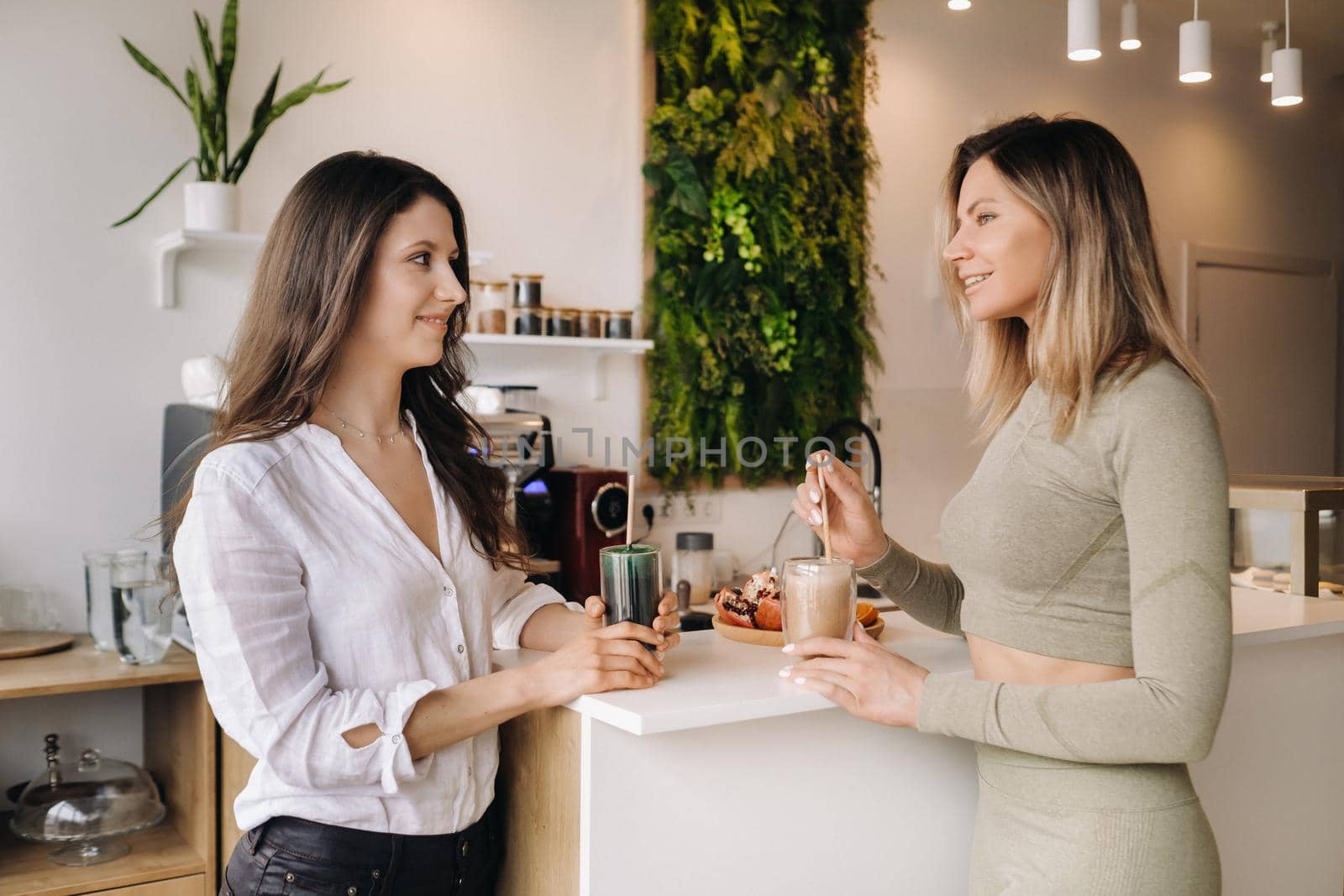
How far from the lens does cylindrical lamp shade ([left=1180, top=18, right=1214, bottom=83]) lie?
3.12 meters

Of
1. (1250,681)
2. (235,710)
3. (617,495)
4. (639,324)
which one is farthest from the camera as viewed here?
(639,324)

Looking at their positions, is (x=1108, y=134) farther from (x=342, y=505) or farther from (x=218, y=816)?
(x=218, y=816)

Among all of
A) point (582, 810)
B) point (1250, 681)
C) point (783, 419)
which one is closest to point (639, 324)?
point (783, 419)

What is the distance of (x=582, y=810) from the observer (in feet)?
4.67

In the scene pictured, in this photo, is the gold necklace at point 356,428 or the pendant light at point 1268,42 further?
the pendant light at point 1268,42

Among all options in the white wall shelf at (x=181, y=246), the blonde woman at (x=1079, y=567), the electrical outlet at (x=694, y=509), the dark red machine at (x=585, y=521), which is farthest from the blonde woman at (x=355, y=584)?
the electrical outlet at (x=694, y=509)

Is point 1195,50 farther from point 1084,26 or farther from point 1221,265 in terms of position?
point 1221,265

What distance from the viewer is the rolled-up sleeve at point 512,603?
1.76 metres

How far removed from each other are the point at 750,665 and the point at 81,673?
1.59m

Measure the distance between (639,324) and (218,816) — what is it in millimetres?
2043

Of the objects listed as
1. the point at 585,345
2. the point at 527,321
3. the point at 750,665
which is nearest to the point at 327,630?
the point at 750,665

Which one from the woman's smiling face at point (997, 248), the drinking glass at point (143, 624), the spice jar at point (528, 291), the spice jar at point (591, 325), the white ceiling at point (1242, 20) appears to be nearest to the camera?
the woman's smiling face at point (997, 248)

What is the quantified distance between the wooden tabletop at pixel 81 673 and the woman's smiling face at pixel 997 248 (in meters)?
1.80

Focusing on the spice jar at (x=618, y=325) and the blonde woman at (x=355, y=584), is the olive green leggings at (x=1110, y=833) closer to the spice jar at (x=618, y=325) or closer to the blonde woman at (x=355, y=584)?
the blonde woman at (x=355, y=584)
